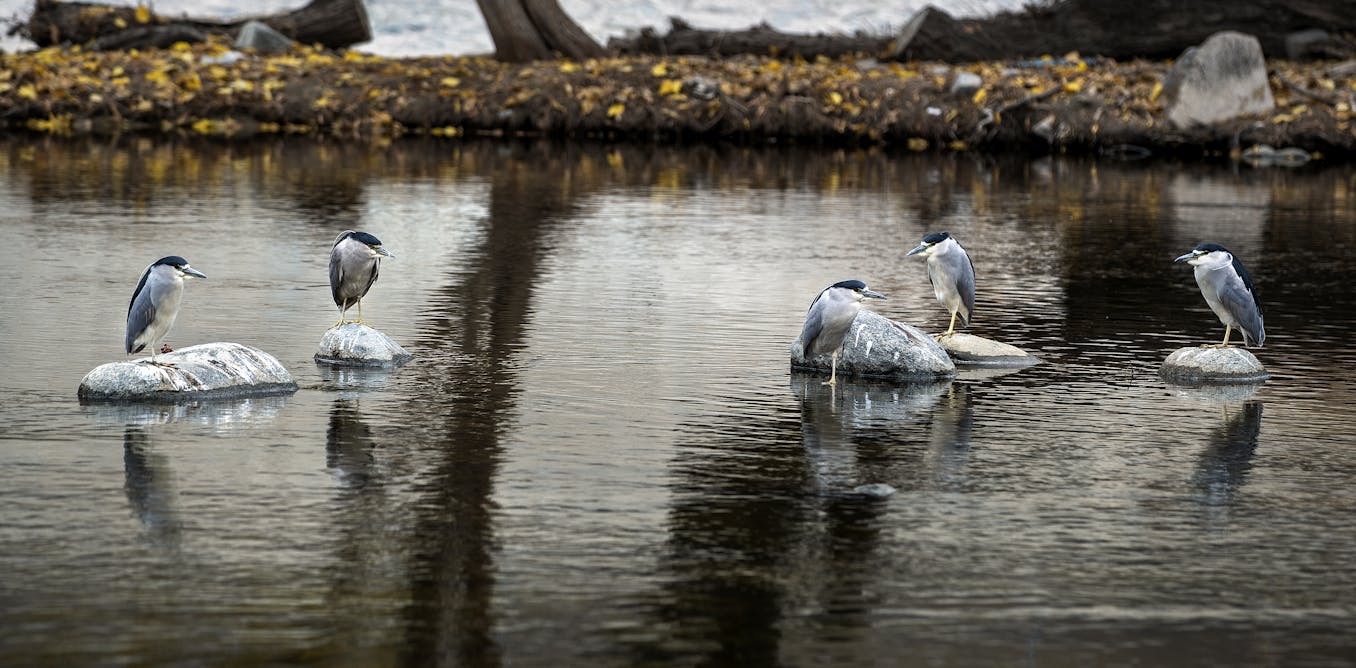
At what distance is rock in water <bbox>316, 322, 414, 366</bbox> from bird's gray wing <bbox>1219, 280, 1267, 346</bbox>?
4445 mm

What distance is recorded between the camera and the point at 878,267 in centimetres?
1412

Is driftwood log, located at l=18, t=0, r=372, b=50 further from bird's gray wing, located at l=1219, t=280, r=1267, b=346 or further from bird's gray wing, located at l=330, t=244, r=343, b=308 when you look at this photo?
bird's gray wing, located at l=1219, t=280, r=1267, b=346

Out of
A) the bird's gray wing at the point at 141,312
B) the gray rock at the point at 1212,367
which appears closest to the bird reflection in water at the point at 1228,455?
the gray rock at the point at 1212,367

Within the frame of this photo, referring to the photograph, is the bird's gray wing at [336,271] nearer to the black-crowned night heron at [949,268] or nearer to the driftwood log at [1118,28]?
the black-crowned night heron at [949,268]

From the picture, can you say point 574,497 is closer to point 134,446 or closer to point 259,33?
point 134,446

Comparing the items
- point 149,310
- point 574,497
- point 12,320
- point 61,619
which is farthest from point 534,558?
point 12,320

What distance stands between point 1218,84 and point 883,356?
17.4 metres

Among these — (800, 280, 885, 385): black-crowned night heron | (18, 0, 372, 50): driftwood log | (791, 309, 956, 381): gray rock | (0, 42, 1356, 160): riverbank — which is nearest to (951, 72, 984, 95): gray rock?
(0, 42, 1356, 160): riverbank

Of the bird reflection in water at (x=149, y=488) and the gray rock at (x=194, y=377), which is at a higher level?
the gray rock at (x=194, y=377)

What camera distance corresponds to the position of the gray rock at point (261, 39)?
103 feet

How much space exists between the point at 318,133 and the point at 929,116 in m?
9.01

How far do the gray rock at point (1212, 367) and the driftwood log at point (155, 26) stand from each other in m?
25.0

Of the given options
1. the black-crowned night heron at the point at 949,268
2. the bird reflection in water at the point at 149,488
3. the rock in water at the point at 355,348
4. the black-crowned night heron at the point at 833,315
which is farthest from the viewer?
the black-crowned night heron at the point at 949,268

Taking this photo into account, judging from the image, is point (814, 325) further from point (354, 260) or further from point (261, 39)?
point (261, 39)
